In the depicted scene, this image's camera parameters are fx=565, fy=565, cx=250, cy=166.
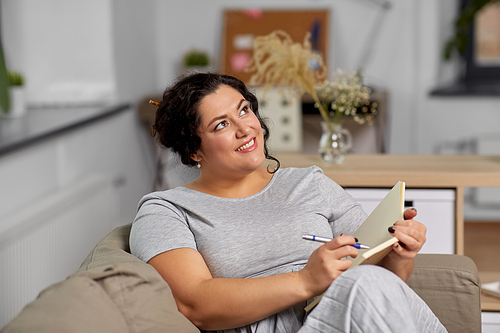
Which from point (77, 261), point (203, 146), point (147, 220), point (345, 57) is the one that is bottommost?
Answer: point (77, 261)

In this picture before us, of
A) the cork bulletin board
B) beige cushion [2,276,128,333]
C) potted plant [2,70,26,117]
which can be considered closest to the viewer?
beige cushion [2,276,128,333]

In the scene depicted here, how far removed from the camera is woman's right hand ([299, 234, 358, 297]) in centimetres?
112

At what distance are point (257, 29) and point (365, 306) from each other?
3169mm

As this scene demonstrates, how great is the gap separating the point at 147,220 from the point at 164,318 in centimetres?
28

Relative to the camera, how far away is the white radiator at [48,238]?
1.88m

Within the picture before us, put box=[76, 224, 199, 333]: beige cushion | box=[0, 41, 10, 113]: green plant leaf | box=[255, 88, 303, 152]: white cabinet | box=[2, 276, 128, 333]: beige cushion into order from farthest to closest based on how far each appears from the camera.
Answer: box=[255, 88, 303, 152]: white cabinet, box=[0, 41, 10, 113]: green plant leaf, box=[76, 224, 199, 333]: beige cushion, box=[2, 276, 128, 333]: beige cushion

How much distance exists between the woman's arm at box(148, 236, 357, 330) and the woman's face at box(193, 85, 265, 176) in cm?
29

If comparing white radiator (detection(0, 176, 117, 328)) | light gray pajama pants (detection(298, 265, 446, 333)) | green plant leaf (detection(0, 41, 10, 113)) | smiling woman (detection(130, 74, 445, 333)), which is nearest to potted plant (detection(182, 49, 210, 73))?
white radiator (detection(0, 176, 117, 328))

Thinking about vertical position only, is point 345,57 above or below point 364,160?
above

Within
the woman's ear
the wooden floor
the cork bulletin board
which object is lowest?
the wooden floor

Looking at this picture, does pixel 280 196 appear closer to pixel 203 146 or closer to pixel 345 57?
pixel 203 146

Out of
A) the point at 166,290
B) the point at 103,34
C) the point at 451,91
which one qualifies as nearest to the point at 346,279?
the point at 166,290

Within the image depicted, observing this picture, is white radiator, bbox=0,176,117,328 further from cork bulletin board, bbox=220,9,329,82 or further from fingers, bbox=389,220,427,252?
cork bulletin board, bbox=220,9,329,82

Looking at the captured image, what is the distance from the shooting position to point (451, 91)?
146 inches
